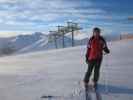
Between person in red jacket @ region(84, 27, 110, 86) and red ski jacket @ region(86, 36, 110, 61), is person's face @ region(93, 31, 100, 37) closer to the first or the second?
person in red jacket @ region(84, 27, 110, 86)

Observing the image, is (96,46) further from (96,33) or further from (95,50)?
(96,33)

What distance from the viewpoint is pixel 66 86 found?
13.2 metres

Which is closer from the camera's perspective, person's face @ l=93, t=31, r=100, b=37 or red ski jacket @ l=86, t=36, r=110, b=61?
person's face @ l=93, t=31, r=100, b=37

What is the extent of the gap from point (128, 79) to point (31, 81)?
11.4ft

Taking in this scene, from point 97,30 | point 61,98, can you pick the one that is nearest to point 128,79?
point 97,30

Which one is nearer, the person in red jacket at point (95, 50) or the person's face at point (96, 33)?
the person's face at point (96, 33)

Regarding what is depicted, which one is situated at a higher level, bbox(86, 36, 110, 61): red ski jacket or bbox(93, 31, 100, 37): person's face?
bbox(93, 31, 100, 37): person's face

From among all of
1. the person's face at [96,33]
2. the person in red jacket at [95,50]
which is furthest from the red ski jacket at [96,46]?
the person's face at [96,33]

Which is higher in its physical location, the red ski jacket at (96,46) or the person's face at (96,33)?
the person's face at (96,33)

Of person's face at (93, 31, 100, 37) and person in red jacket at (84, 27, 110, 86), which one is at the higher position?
person's face at (93, 31, 100, 37)

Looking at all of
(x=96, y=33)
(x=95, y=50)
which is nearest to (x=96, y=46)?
(x=95, y=50)

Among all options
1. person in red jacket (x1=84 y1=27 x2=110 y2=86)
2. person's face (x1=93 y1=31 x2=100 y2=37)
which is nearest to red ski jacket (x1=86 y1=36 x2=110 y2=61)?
person in red jacket (x1=84 y1=27 x2=110 y2=86)

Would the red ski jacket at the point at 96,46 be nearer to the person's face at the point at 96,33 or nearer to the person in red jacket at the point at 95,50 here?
the person in red jacket at the point at 95,50

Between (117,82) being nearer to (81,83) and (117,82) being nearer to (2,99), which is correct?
(81,83)
